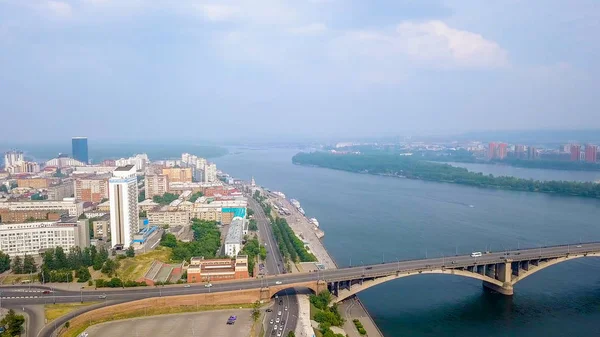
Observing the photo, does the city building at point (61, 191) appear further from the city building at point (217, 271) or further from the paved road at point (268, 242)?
the city building at point (217, 271)

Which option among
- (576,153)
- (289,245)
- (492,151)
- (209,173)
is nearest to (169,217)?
(289,245)

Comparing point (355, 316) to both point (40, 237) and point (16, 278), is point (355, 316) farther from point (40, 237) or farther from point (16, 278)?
point (40, 237)

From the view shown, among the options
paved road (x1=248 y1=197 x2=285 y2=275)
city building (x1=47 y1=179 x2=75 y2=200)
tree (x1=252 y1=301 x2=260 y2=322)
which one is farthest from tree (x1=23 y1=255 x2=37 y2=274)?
city building (x1=47 y1=179 x2=75 y2=200)

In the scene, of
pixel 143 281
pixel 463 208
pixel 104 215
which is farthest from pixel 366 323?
pixel 463 208

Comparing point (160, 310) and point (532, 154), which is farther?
point (532, 154)

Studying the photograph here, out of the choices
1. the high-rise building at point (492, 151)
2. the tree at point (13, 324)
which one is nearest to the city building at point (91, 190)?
the tree at point (13, 324)

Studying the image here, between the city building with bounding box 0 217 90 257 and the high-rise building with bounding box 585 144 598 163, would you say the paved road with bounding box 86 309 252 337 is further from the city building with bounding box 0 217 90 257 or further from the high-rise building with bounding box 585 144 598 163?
the high-rise building with bounding box 585 144 598 163
